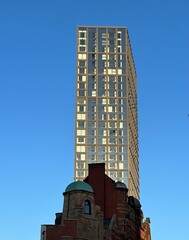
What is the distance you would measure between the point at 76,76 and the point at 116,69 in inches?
616

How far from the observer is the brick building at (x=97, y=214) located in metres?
69.9

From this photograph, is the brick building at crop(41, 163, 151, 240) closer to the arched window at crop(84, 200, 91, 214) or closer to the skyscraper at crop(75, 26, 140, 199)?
the arched window at crop(84, 200, 91, 214)

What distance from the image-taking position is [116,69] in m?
199

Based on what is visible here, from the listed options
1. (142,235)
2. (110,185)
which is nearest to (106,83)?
(142,235)

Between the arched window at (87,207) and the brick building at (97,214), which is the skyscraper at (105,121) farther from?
the arched window at (87,207)

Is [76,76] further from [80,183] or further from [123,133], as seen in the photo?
[80,183]

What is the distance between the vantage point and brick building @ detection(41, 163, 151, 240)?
6994cm

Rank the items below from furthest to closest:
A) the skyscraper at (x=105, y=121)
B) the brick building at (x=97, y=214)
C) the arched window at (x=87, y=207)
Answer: the skyscraper at (x=105, y=121) → the arched window at (x=87, y=207) → the brick building at (x=97, y=214)

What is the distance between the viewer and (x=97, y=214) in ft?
242

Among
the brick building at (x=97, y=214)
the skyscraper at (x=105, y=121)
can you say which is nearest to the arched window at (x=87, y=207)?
the brick building at (x=97, y=214)

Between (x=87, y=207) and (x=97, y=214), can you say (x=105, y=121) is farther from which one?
(x=87, y=207)

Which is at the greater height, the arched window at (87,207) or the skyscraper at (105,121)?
the skyscraper at (105,121)

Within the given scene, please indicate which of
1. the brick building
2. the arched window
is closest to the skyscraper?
the brick building

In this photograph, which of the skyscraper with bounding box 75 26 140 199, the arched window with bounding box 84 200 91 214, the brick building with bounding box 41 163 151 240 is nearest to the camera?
the brick building with bounding box 41 163 151 240
